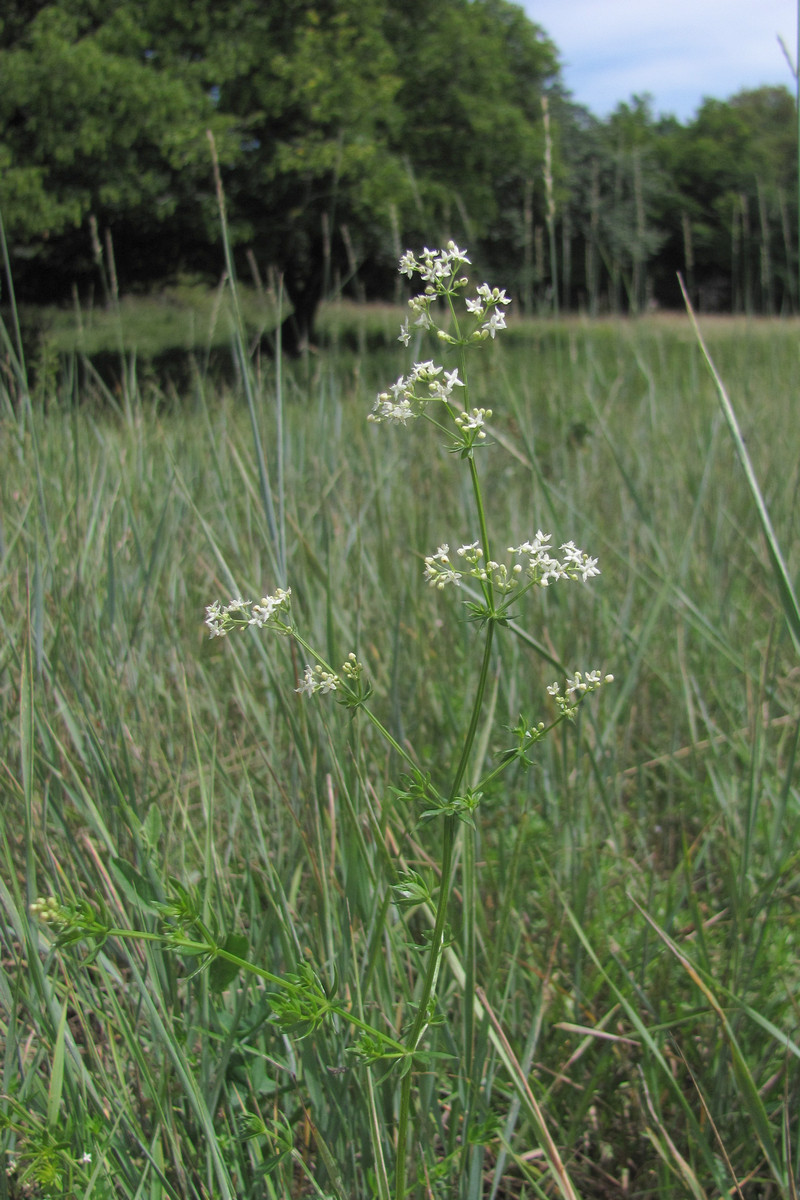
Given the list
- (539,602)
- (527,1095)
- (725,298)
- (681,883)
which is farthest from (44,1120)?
(725,298)

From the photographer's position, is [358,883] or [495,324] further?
[358,883]

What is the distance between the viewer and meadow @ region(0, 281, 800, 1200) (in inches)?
34.1

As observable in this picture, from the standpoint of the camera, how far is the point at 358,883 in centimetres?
96

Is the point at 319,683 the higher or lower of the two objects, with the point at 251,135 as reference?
lower

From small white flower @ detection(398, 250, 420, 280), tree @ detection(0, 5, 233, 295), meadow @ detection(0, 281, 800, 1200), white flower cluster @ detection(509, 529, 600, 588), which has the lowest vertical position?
meadow @ detection(0, 281, 800, 1200)

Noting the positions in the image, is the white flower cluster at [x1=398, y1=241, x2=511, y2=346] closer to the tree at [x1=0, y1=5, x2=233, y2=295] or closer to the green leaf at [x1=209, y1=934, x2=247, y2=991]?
the green leaf at [x1=209, y1=934, x2=247, y2=991]

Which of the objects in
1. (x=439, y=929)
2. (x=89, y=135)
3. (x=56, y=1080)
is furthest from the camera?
(x=89, y=135)

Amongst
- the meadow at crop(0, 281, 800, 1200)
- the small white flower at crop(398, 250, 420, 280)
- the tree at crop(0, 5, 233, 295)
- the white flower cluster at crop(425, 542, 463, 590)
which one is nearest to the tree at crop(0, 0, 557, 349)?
the tree at crop(0, 5, 233, 295)

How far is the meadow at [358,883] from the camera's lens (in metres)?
0.87

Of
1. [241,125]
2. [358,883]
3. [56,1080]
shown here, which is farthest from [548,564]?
[241,125]

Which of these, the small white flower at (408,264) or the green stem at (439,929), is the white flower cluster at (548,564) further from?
the small white flower at (408,264)

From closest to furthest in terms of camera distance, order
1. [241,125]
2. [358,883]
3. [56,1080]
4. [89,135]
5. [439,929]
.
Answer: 1. [439,929]
2. [56,1080]
3. [358,883]
4. [89,135]
5. [241,125]

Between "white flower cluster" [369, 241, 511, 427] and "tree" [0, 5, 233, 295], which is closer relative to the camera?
"white flower cluster" [369, 241, 511, 427]

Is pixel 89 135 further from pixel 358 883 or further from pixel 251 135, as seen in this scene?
pixel 358 883
